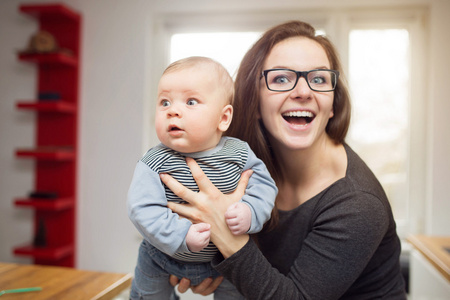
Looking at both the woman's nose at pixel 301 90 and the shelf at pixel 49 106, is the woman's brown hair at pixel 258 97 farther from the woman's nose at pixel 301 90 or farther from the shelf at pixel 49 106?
the shelf at pixel 49 106

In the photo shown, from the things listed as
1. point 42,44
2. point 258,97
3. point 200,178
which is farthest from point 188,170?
point 42,44

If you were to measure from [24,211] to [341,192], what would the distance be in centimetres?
303

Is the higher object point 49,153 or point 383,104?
point 383,104

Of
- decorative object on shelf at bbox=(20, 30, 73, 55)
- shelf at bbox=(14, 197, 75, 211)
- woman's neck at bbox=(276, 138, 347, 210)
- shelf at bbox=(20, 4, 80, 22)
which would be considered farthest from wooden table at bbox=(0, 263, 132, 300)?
shelf at bbox=(20, 4, 80, 22)

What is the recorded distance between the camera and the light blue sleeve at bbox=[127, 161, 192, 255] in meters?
0.83

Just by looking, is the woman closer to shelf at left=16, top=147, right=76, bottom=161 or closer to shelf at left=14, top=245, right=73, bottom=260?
shelf at left=16, top=147, right=76, bottom=161

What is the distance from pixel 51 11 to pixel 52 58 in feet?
1.19

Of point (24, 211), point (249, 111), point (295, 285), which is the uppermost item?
point (249, 111)

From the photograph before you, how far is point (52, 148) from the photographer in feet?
10.2

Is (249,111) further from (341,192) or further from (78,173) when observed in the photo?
(78,173)

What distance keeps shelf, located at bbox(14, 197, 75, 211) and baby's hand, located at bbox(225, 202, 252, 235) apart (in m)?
2.41

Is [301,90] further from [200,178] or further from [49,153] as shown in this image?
[49,153]

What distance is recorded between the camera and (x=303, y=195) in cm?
119

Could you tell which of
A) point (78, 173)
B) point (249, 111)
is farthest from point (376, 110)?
point (78, 173)
